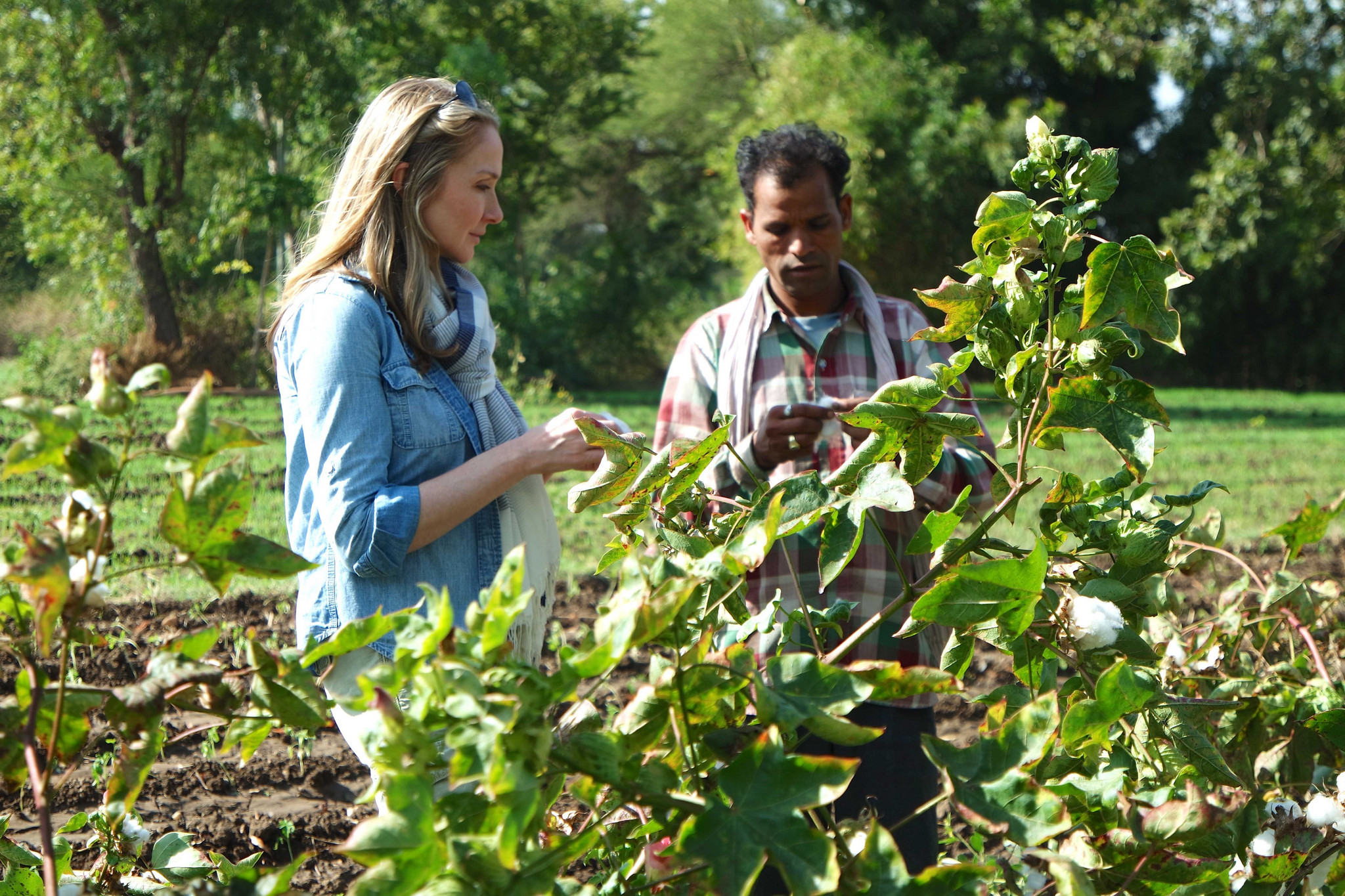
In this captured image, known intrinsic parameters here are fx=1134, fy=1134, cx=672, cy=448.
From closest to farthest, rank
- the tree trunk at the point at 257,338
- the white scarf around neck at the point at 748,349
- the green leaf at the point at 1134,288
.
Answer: the green leaf at the point at 1134,288
the white scarf around neck at the point at 748,349
the tree trunk at the point at 257,338

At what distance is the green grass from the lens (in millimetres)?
5516

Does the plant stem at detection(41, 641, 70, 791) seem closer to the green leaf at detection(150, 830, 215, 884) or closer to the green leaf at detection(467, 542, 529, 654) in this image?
the green leaf at detection(467, 542, 529, 654)

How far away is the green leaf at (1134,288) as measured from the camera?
0.90 m

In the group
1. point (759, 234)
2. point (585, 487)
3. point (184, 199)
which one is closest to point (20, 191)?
point (184, 199)

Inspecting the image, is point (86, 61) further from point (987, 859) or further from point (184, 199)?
point (987, 859)

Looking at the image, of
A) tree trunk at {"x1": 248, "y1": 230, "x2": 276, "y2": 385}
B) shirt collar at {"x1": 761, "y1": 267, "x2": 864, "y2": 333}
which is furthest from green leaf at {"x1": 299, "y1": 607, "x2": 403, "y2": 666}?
tree trunk at {"x1": 248, "y1": 230, "x2": 276, "y2": 385}

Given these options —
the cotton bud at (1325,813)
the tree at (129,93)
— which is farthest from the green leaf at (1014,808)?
the tree at (129,93)

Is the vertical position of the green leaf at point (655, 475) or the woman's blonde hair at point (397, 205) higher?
the woman's blonde hair at point (397, 205)

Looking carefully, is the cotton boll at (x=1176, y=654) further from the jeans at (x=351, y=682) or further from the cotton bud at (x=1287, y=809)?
the jeans at (x=351, y=682)

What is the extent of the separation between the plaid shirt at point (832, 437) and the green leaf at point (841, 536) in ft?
3.00

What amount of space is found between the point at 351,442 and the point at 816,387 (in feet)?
3.20

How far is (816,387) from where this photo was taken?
2.24 metres

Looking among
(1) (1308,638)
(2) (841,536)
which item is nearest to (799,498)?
(2) (841,536)

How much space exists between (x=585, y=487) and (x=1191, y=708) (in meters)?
0.60
